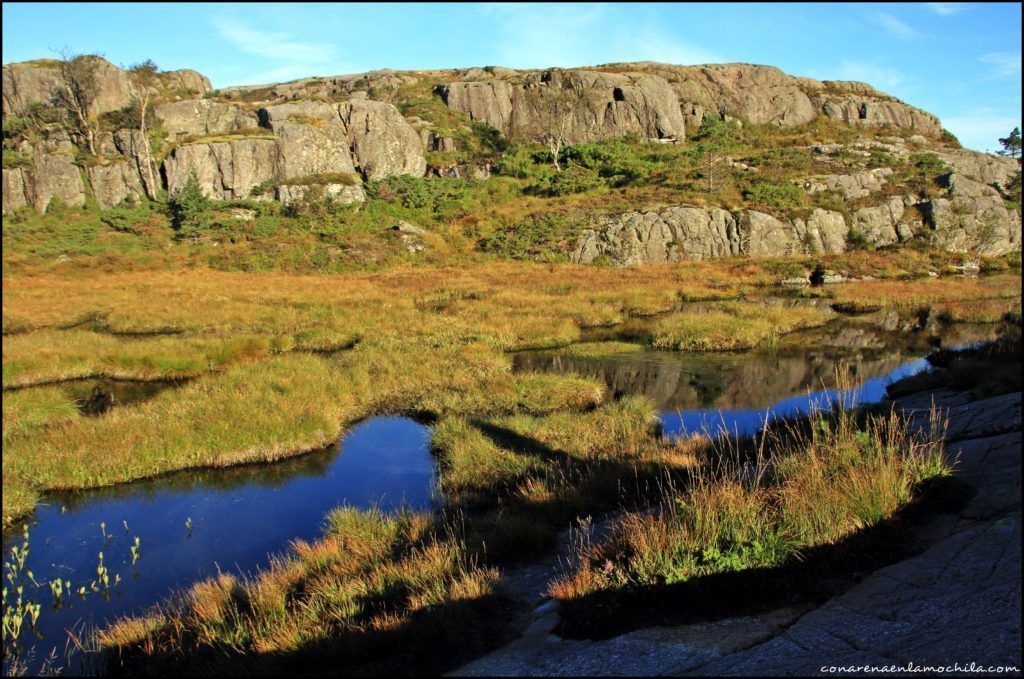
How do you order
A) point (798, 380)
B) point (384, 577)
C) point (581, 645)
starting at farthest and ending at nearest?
point (798, 380) < point (384, 577) < point (581, 645)

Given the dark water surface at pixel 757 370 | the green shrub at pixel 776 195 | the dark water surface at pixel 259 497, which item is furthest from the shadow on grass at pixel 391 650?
the green shrub at pixel 776 195

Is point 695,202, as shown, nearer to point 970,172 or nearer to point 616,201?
point 616,201

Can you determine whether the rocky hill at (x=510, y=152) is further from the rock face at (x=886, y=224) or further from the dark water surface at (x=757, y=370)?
the dark water surface at (x=757, y=370)

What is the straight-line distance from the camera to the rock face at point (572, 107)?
8350cm

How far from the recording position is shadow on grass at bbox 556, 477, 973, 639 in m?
5.47

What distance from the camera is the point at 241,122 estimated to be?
67.6 meters

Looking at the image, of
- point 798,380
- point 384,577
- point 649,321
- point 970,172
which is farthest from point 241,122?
point 970,172

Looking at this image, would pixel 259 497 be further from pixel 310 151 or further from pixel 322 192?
pixel 310 151

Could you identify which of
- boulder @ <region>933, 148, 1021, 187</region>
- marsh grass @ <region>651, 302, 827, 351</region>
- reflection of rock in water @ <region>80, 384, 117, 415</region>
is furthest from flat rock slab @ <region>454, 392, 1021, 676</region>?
boulder @ <region>933, 148, 1021, 187</region>

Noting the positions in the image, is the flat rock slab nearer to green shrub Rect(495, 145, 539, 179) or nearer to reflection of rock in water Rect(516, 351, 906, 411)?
reflection of rock in water Rect(516, 351, 906, 411)

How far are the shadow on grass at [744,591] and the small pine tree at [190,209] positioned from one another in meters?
60.0

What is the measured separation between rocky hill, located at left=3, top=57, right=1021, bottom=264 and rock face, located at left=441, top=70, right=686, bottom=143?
236 mm

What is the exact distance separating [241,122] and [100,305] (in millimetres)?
42257

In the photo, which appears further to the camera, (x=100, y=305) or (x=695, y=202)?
(x=695, y=202)
